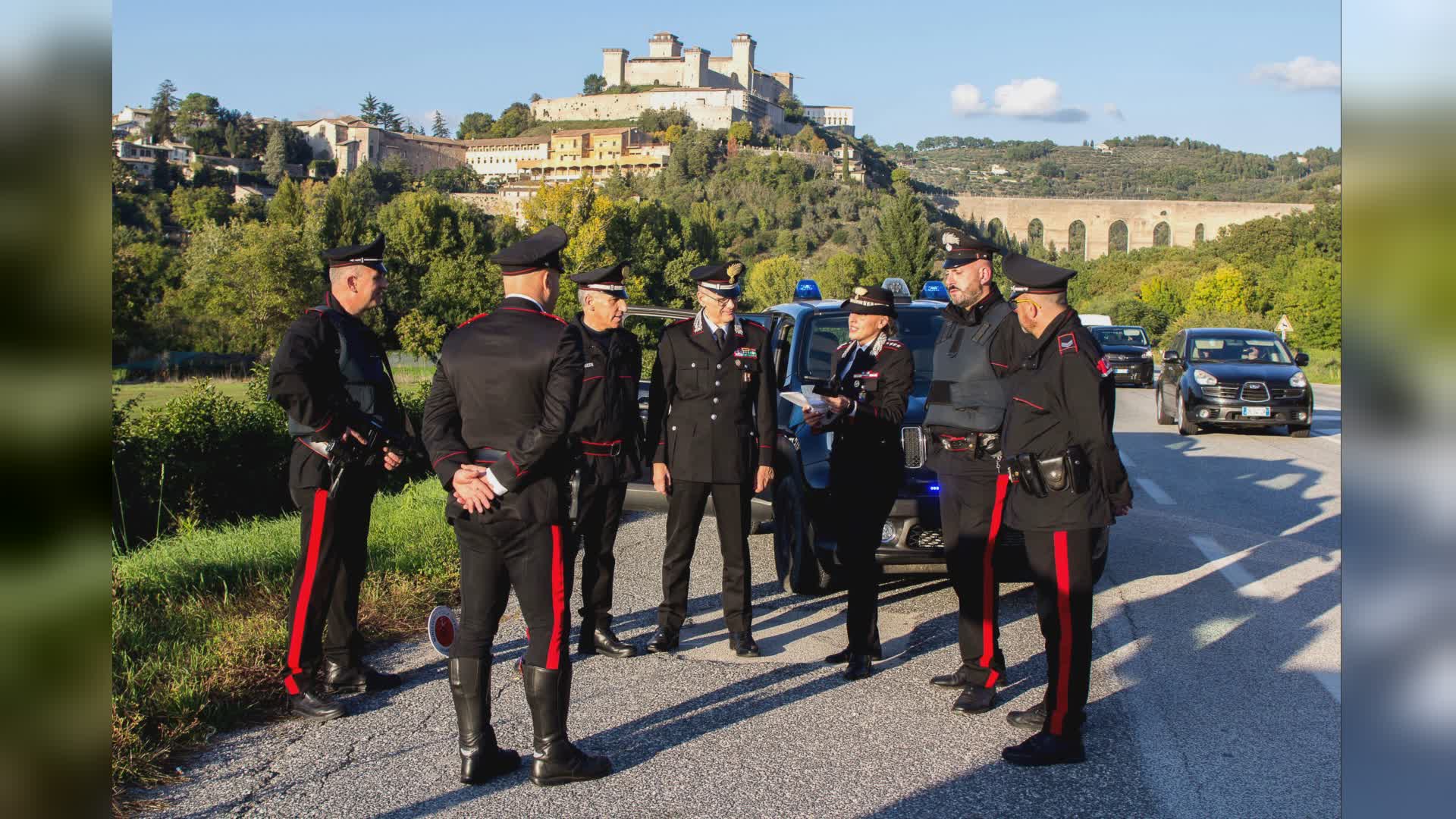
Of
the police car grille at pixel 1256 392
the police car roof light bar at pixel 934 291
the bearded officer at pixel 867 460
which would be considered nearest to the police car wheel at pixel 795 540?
the bearded officer at pixel 867 460

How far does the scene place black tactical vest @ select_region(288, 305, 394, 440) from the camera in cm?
528

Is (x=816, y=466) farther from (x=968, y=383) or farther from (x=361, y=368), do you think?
(x=361, y=368)

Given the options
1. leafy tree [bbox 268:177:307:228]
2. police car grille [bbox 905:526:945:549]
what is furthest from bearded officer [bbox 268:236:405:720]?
leafy tree [bbox 268:177:307:228]

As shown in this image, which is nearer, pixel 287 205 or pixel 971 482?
pixel 971 482

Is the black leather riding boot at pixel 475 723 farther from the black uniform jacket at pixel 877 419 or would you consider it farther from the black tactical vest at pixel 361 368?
the black uniform jacket at pixel 877 419

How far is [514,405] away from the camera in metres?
4.26

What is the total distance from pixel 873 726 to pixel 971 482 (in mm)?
1211

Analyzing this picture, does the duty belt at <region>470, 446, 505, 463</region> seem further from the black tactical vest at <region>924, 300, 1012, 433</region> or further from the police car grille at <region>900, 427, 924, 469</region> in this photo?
the police car grille at <region>900, 427, 924, 469</region>

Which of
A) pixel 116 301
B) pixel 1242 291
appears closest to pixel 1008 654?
pixel 116 301

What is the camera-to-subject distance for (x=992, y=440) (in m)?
5.19

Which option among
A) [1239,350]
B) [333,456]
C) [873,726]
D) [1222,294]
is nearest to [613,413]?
[333,456]

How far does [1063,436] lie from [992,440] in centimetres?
58

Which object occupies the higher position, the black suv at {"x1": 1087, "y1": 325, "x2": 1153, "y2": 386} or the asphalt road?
the black suv at {"x1": 1087, "y1": 325, "x2": 1153, "y2": 386}

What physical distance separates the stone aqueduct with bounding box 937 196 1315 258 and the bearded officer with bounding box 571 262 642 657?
158638mm
